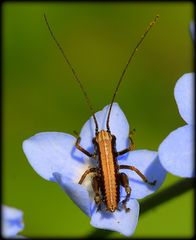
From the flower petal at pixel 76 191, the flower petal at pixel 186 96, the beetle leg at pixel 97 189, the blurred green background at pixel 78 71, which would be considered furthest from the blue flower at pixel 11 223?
the blurred green background at pixel 78 71

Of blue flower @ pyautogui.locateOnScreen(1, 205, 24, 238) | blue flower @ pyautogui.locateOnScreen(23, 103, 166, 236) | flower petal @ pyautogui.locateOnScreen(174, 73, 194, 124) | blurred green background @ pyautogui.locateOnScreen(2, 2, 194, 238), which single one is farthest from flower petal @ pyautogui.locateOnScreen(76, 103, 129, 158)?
blurred green background @ pyautogui.locateOnScreen(2, 2, 194, 238)

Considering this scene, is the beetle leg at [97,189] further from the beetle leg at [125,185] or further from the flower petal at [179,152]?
the flower petal at [179,152]

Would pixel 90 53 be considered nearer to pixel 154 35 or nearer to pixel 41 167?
pixel 154 35

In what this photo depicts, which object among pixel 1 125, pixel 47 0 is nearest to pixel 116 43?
pixel 47 0

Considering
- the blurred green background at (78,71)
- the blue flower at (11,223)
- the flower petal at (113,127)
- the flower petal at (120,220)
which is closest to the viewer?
the blue flower at (11,223)

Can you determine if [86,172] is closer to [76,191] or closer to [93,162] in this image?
Answer: [93,162]

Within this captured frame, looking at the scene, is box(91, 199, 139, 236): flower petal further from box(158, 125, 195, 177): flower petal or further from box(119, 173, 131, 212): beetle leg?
box(158, 125, 195, 177): flower petal
